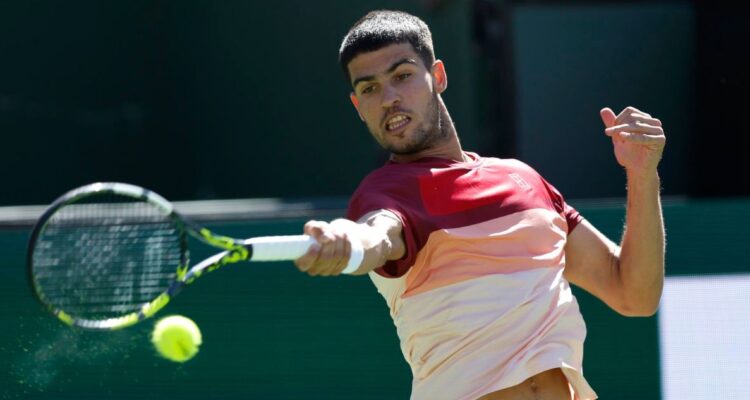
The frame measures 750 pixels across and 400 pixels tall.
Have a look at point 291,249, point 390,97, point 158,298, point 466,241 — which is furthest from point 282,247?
point 390,97

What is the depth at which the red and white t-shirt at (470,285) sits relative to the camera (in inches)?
105

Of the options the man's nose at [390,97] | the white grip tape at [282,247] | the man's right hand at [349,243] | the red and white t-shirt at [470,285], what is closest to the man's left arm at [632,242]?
the red and white t-shirt at [470,285]

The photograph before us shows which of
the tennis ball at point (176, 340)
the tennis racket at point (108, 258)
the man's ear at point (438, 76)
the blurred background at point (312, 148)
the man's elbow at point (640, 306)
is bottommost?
the blurred background at point (312, 148)

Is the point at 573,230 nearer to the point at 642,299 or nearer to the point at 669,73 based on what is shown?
the point at 642,299

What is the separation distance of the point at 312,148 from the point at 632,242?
6.96 m

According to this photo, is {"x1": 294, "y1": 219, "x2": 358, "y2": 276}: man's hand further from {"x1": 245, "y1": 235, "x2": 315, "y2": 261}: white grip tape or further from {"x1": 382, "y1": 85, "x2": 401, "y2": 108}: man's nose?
{"x1": 382, "y1": 85, "x2": 401, "y2": 108}: man's nose

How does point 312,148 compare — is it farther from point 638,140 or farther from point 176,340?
point 638,140

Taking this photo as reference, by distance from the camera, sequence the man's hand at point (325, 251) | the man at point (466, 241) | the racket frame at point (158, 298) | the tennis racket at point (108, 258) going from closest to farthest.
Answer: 1. the man's hand at point (325, 251)
2. the racket frame at point (158, 298)
3. the man at point (466, 241)
4. the tennis racket at point (108, 258)

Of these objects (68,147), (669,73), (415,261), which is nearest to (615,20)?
(669,73)

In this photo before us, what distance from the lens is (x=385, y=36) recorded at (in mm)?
2920

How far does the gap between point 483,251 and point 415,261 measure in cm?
16

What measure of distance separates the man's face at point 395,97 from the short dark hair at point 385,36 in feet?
0.06

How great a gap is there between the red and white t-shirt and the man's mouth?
117 mm

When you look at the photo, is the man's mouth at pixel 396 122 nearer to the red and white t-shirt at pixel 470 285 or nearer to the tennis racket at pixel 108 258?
the red and white t-shirt at pixel 470 285
